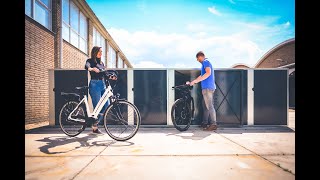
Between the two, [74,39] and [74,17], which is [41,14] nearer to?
[74,39]

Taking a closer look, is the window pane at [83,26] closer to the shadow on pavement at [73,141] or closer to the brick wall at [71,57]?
the brick wall at [71,57]

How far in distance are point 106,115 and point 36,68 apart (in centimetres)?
494

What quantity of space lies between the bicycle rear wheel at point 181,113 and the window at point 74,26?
288 inches

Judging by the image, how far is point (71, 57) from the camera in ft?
35.0

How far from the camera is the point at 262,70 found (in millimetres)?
5926

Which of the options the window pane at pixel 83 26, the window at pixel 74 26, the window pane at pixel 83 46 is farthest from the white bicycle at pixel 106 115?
the window pane at pixel 83 26
